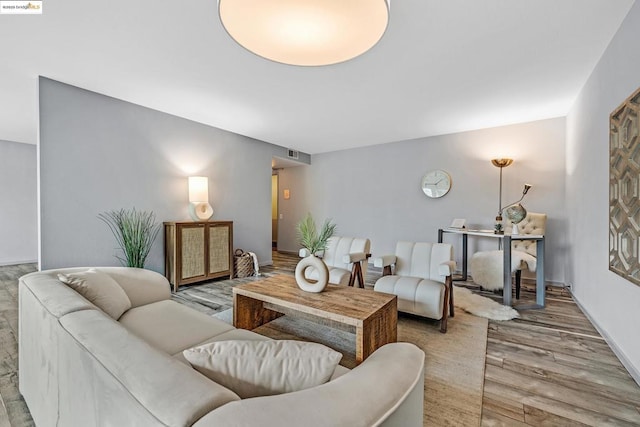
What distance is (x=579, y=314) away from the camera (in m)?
2.81

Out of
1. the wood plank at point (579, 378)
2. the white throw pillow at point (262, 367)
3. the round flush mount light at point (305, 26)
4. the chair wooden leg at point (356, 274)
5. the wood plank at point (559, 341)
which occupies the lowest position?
the wood plank at point (579, 378)

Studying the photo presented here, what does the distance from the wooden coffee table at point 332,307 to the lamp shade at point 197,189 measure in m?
2.15

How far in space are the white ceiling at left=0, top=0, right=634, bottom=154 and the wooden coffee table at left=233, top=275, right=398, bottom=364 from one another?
6.52 feet

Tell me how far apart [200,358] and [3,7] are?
2762 mm

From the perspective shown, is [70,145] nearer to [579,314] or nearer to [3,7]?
[3,7]

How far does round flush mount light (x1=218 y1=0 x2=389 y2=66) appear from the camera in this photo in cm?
117

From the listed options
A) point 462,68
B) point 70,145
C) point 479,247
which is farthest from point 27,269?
point 479,247

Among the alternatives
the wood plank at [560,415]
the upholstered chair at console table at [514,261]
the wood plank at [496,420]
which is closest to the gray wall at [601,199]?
the upholstered chair at console table at [514,261]

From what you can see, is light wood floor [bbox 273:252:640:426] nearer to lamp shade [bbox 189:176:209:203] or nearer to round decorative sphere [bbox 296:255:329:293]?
round decorative sphere [bbox 296:255:329:293]

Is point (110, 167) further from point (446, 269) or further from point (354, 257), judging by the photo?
point (446, 269)

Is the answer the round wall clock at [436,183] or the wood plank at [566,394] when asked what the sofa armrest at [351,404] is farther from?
the round wall clock at [436,183]

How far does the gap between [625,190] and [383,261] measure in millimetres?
1848

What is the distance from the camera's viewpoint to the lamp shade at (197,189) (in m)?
3.95

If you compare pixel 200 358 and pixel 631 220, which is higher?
pixel 631 220
